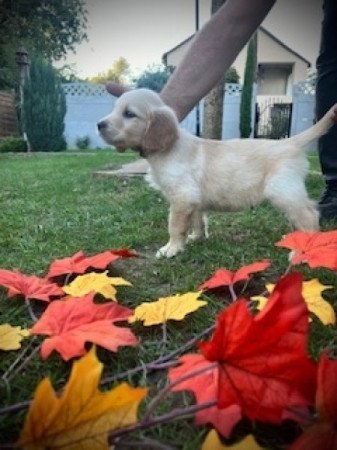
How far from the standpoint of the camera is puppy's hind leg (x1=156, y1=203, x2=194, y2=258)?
88.4 inches

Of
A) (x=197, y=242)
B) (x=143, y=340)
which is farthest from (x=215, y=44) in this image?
(x=143, y=340)

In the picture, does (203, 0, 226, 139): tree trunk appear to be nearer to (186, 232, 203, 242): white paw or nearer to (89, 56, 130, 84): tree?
(186, 232, 203, 242): white paw

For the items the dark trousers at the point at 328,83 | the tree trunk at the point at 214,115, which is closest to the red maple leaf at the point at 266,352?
the dark trousers at the point at 328,83

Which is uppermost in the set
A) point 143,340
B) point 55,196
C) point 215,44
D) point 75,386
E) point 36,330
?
point 215,44

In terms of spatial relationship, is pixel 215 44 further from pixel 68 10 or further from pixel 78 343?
pixel 68 10

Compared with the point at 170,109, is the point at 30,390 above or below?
below

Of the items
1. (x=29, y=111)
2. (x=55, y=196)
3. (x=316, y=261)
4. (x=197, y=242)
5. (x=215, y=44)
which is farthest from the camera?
(x=29, y=111)

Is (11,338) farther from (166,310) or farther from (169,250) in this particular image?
(169,250)

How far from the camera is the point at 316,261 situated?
1.29 m

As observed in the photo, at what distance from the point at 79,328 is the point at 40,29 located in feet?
66.7

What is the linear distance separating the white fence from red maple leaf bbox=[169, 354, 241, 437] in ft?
56.6

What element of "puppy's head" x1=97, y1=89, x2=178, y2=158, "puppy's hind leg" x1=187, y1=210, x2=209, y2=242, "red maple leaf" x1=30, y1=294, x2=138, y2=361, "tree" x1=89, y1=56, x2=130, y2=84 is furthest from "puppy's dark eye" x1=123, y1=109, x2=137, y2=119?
"tree" x1=89, y1=56, x2=130, y2=84

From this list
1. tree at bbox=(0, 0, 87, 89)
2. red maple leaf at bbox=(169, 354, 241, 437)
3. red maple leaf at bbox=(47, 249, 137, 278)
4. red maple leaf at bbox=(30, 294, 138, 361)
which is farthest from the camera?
tree at bbox=(0, 0, 87, 89)

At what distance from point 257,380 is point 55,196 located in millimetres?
3722
